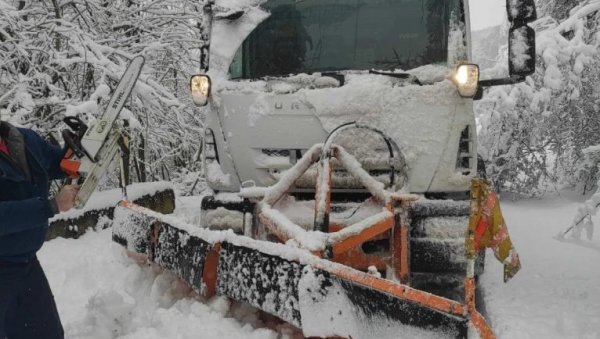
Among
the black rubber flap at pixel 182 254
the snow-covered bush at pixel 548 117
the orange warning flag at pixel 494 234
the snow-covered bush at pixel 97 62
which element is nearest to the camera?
the orange warning flag at pixel 494 234

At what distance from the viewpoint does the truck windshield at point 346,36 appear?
12.8ft

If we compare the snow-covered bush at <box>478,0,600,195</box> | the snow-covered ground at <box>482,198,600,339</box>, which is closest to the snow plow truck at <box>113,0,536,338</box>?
the snow-covered ground at <box>482,198,600,339</box>

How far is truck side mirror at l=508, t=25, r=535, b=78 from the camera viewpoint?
11.6ft

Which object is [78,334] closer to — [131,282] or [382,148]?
[131,282]

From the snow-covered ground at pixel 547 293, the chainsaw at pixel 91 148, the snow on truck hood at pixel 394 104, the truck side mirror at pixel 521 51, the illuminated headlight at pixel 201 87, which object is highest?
the truck side mirror at pixel 521 51

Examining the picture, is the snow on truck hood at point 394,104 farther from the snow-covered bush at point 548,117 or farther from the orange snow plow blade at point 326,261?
the snow-covered bush at point 548,117

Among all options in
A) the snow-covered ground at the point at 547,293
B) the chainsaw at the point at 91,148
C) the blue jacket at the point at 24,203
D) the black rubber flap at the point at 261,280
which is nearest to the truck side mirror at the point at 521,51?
the snow-covered ground at the point at 547,293

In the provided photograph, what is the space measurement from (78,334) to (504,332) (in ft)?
8.53

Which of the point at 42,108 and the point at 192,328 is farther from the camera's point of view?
the point at 42,108

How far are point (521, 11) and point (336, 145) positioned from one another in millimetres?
1614

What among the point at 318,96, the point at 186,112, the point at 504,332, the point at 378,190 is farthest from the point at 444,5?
the point at 186,112

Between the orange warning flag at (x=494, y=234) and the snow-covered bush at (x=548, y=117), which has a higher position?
the snow-covered bush at (x=548, y=117)

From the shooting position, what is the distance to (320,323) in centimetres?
252

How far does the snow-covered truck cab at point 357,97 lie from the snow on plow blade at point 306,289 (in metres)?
0.54
